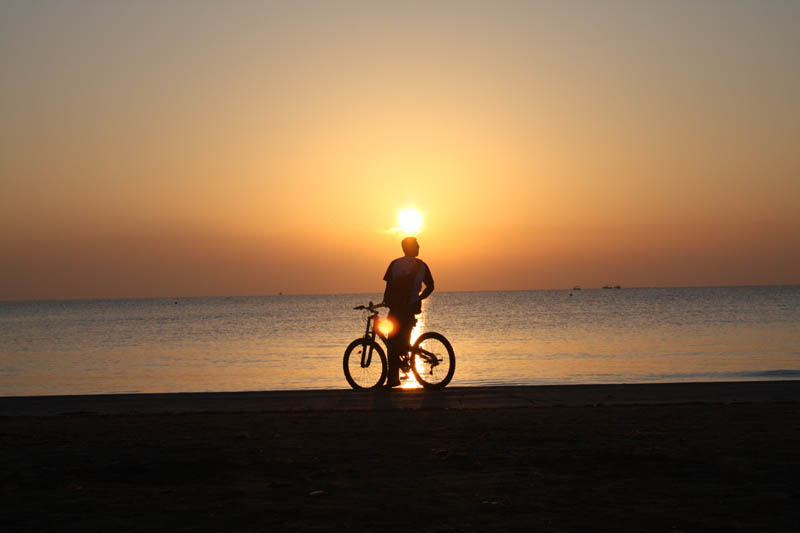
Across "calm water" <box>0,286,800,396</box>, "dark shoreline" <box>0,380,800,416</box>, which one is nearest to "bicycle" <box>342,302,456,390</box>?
"dark shoreline" <box>0,380,800,416</box>

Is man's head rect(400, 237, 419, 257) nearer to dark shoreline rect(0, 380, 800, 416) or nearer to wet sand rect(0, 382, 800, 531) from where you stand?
dark shoreline rect(0, 380, 800, 416)

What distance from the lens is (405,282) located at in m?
13.1

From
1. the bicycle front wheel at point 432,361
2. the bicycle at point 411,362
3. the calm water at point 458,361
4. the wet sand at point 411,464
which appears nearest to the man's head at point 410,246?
the bicycle at point 411,362

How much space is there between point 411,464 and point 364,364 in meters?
6.79

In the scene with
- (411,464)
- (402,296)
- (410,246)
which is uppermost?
(410,246)

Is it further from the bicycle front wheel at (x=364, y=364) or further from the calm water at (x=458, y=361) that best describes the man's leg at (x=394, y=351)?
the calm water at (x=458, y=361)

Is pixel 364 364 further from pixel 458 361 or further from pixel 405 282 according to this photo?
pixel 458 361

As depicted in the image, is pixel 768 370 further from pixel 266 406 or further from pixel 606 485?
pixel 606 485

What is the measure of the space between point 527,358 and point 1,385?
664 inches

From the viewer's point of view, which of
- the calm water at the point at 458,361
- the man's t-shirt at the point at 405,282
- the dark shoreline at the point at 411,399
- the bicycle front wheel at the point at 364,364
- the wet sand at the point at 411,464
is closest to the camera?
the wet sand at the point at 411,464

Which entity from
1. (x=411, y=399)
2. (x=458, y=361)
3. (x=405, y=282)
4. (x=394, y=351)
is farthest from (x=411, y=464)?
(x=458, y=361)

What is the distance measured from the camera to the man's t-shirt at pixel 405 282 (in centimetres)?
1309

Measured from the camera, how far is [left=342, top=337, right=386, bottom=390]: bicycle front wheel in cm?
1345

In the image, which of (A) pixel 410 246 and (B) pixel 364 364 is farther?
(B) pixel 364 364
